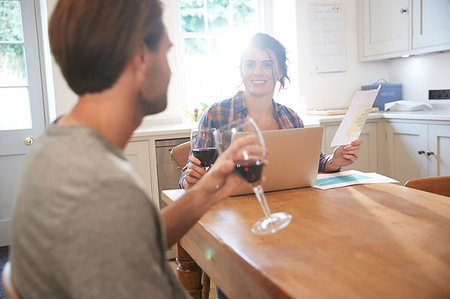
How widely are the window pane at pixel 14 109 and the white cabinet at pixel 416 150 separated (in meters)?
2.91

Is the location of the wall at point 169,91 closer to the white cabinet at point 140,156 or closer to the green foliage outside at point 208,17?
the green foliage outside at point 208,17

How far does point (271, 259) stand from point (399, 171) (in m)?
2.96

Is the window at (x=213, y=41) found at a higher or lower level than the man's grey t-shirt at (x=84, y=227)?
higher

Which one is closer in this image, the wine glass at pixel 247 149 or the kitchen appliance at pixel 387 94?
the wine glass at pixel 247 149

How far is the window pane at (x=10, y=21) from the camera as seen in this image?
11.3 feet

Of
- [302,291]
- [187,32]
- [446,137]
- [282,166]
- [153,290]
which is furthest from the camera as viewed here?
[187,32]

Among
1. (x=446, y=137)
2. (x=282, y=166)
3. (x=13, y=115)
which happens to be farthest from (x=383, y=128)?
(x=13, y=115)

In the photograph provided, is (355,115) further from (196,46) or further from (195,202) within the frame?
(196,46)

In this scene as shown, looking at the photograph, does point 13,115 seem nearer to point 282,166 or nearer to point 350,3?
point 282,166

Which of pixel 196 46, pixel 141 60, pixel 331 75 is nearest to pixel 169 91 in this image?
pixel 196 46

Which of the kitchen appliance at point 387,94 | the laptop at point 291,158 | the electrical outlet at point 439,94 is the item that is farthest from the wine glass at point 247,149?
the kitchen appliance at point 387,94

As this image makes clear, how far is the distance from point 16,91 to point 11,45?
1.18 feet

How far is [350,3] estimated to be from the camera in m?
4.11

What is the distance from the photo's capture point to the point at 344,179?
1.62 m
